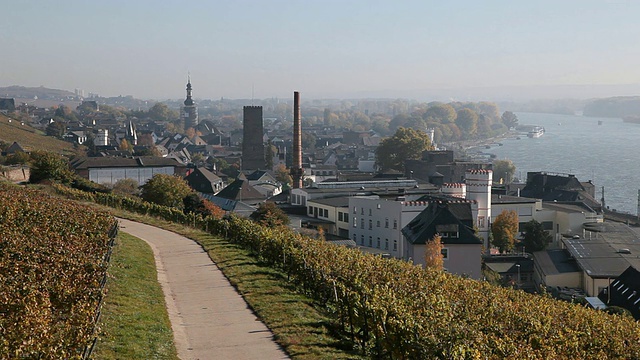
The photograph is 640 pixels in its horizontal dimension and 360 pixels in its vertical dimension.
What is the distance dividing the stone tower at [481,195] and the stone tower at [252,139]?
36.4 meters

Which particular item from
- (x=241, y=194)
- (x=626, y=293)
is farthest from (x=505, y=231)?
(x=241, y=194)

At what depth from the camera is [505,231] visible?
3978 cm

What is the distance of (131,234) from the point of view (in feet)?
73.3

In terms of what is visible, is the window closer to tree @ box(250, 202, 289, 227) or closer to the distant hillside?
tree @ box(250, 202, 289, 227)

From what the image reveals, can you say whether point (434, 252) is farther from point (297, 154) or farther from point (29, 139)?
point (29, 139)

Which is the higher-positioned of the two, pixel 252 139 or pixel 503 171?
pixel 252 139

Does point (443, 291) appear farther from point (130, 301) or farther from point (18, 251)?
point (18, 251)

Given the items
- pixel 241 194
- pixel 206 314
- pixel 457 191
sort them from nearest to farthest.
Answer: pixel 206 314 < pixel 457 191 < pixel 241 194

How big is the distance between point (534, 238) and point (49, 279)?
3103cm

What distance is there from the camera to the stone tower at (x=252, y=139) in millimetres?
75312

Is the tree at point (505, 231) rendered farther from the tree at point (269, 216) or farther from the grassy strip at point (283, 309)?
the grassy strip at point (283, 309)

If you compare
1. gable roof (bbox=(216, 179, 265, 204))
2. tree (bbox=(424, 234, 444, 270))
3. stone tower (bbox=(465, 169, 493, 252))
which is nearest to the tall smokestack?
gable roof (bbox=(216, 179, 265, 204))

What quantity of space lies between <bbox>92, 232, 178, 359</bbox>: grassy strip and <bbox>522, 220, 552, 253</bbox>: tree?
2558cm

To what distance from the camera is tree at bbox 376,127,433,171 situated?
254ft
